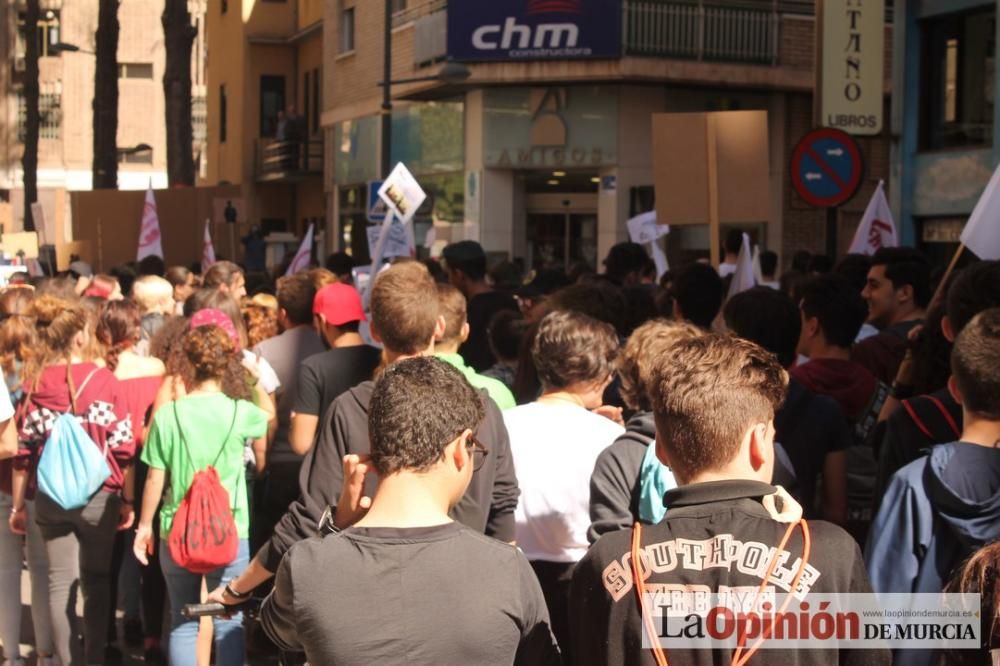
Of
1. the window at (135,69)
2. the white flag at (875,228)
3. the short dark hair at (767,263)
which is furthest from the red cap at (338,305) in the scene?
the window at (135,69)

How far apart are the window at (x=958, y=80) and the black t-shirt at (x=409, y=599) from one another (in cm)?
1563

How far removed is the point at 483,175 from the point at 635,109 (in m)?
3.04

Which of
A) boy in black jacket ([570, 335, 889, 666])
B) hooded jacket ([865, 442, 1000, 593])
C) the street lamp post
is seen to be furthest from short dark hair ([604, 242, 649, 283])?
the street lamp post

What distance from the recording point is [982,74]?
1789cm

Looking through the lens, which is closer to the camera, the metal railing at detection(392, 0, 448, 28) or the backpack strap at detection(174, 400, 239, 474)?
the backpack strap at detection(174, 400, 239, 474)

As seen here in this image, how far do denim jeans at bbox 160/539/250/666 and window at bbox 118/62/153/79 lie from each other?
61857 millimetres

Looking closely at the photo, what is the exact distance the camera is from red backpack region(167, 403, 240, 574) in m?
6.23

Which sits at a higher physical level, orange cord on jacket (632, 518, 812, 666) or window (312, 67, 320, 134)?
window (312, 67, 320, 134)

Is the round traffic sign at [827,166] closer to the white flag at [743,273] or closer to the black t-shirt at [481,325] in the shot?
the white flag at [743,273]

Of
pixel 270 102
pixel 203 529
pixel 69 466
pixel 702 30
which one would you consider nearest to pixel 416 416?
pixel 203 529

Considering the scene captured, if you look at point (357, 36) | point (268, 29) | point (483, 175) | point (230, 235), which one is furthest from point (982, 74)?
point (268, 29)

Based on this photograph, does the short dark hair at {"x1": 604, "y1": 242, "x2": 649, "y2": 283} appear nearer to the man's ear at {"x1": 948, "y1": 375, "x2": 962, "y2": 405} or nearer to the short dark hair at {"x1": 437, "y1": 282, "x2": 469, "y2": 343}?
the short dark hair at {"x1": 437, "y1": 282, "x2": 469, "y2": 343}

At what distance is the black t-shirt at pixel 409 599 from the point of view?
126 inches

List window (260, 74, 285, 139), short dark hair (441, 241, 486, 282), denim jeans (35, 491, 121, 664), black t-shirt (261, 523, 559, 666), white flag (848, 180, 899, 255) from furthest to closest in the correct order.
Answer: window (260, 74, 285, 139)
white flag (848, 180, 899, 255)
short dark hair (441, 241, 486, 282)
denim jeans (35, 491, 121, 664)
black t-shirt (261, 523, 559, 666)
